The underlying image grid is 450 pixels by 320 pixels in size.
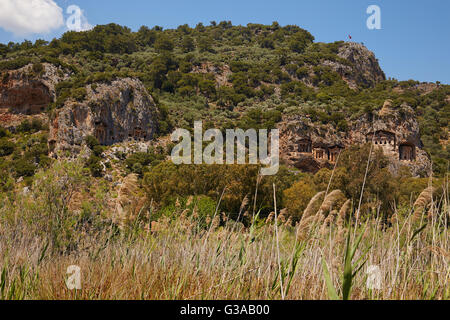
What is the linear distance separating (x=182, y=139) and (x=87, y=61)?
24646mm

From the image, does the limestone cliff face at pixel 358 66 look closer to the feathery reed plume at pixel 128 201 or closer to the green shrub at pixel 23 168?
the green shrub at pixel 23 168

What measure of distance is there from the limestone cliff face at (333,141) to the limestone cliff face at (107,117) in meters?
15.9

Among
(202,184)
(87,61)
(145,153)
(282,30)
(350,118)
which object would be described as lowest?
(202,184)

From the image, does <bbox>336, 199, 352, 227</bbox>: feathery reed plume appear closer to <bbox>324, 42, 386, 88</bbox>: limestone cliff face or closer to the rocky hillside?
the rocky hillside

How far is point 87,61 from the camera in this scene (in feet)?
161

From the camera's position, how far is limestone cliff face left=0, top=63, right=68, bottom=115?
3509 centimetres

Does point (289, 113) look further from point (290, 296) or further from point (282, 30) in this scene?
point (282, 30)

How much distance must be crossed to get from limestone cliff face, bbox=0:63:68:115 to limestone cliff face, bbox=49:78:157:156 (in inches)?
318

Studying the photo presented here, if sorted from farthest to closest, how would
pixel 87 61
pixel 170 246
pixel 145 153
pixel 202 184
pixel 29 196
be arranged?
pixel 87 61, pixel 145 153, pixel 202 184, pixel 29 196, pixel 170 246

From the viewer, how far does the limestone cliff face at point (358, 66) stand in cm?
6238

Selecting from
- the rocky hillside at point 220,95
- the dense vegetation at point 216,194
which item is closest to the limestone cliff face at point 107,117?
the rocky hillside at point 220,95

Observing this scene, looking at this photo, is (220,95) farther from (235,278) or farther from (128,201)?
(235,278)

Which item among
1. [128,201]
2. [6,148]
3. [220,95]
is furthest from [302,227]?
[220,95]
